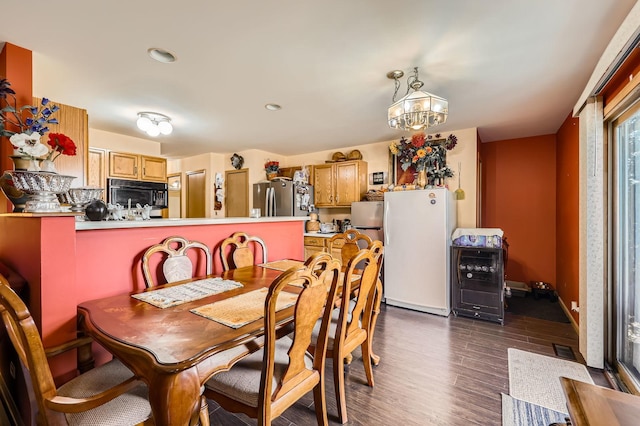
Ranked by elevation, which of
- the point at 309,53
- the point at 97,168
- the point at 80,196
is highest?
the point at 309,53

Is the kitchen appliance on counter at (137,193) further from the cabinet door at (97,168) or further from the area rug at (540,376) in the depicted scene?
the area rug at (540,376)

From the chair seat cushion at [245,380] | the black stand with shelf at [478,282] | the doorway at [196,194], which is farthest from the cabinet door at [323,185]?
the chair seat cushion at [245,380]

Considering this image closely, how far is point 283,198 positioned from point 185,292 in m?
3.40

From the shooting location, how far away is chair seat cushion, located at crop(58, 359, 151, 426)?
102cm

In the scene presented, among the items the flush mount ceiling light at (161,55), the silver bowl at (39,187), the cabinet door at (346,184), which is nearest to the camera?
the silver bowl at (39,187)

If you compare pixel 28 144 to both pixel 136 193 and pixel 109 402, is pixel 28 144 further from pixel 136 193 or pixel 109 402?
pixel 136 193

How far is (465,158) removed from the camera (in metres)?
3.96

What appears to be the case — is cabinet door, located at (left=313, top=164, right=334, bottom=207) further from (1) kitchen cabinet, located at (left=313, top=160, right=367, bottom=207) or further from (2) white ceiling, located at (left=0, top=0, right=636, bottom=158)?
(2) white ceiling, located at (left=0, top=0, right=636, bottom=158)

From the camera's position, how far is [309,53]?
2074 millimetres

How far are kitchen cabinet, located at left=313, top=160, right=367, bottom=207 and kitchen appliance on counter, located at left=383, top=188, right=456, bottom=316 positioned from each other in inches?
38.9

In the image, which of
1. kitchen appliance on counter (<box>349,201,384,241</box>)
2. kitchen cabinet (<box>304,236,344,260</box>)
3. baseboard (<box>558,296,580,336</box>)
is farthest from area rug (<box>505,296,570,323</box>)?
kitchen cabinet (<box>304,236,344,260</box>)

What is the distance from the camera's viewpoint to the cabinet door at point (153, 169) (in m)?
4.55

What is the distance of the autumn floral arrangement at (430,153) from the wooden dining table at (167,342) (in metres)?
3.41

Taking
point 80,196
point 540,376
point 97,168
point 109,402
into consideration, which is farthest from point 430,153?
point 97,168
